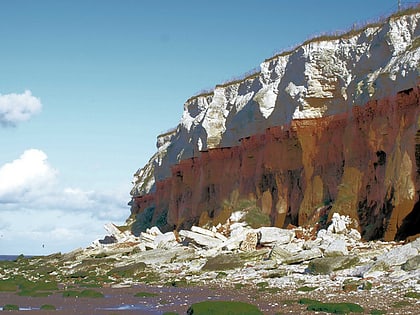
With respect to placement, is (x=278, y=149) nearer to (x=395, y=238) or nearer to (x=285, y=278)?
(x=395, y=238)

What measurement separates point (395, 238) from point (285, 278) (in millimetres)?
7234

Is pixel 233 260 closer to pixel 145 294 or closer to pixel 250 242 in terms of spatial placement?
pixel 250 242

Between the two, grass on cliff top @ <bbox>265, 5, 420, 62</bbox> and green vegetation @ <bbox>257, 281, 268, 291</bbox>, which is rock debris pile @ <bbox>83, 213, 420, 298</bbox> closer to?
green vegetation @ <bbox>257, 281, 268, 291</bbox>

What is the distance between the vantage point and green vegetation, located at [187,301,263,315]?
57.6ft

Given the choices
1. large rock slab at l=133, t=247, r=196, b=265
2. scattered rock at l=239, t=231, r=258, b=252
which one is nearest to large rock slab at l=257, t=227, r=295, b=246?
scattered rock at l=239, t=231, r=258, b=252

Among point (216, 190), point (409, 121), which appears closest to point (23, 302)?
point (409, 121)

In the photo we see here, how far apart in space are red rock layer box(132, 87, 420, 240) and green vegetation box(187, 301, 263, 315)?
1334 centimetres

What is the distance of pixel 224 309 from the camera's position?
1791cm

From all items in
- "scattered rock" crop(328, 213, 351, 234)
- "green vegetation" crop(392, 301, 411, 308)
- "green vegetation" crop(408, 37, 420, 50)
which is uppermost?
"green vegetation" crop(408, 37, 420, 50)

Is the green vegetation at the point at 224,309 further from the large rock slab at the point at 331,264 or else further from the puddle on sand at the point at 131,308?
the large rock slab at the point at 331,264

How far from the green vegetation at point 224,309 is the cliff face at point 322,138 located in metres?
13.4

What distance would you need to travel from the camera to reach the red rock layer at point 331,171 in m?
30.3

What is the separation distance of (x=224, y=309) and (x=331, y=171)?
72.7 feet

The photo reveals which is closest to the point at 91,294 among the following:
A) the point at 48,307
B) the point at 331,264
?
the point at 48,307
